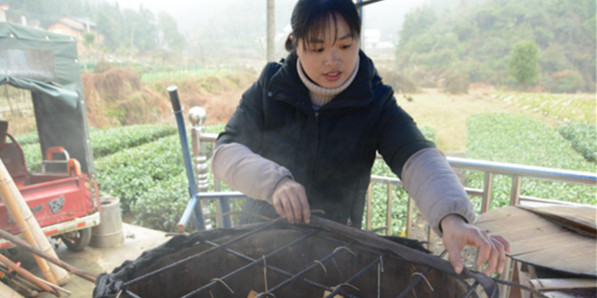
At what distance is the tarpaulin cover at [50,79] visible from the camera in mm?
4441

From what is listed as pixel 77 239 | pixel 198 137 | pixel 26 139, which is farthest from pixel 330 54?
pixel 26 139

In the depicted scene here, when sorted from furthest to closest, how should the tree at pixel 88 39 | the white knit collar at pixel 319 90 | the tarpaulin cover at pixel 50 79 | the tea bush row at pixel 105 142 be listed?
the tree at pixel 88 39 < the tea bush row at pixel 105 142 < the tarpaulin cover at pixel 50 79 < the white knit collar at pixel 319 90

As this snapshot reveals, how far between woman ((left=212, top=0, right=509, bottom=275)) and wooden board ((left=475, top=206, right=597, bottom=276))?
57cm

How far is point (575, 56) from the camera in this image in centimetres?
2206

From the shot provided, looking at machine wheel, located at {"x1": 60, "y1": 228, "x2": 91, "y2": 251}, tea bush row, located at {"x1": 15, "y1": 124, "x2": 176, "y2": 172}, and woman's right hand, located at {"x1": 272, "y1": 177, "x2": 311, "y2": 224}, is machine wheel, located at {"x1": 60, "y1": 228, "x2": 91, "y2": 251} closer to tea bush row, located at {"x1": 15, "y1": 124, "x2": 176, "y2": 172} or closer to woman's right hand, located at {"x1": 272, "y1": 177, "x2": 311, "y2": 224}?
woman's right hand, located at {"x1": 272, "y1": 177, "x2": 311, "y2": 224}

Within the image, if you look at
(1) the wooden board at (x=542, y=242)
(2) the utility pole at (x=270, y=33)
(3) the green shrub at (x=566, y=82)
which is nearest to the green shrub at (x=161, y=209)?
(2) the utility pole at (x=270, y=33)

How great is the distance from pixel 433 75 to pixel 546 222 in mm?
26224

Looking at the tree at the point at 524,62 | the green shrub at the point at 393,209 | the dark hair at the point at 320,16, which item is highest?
the tree at the point at 524,62

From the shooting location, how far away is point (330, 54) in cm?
127

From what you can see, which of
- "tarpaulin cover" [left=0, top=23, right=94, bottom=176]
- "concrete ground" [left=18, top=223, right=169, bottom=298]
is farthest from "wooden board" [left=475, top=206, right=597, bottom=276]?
"tarpaulin cover" [left=0, top=23, right=94, bottom=176]

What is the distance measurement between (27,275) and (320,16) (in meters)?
4.04

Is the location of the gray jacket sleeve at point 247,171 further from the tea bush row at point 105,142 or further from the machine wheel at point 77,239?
the tea bush row at point 105,142

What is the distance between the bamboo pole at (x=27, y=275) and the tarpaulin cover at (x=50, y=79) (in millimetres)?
1812

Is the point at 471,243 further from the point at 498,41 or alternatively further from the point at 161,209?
the point at 498,41
